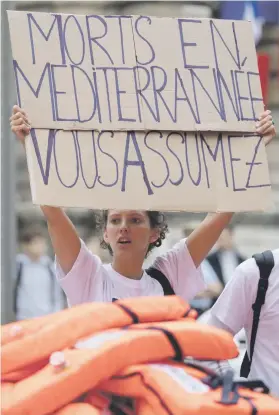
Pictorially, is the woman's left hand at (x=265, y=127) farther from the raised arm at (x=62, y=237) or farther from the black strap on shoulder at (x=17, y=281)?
the black strap on shoulder at (x=17, y=281)

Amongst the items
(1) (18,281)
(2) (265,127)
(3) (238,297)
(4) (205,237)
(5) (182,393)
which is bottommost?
(5) (182,393)

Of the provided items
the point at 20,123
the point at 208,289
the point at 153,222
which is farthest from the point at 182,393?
the point at 208,289

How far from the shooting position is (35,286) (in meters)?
10.0

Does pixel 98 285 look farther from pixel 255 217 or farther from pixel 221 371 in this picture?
pixel 255 217

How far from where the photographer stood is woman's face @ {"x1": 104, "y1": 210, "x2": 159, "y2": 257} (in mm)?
4125

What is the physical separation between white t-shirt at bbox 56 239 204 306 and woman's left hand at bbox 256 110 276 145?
Result: 504 mm

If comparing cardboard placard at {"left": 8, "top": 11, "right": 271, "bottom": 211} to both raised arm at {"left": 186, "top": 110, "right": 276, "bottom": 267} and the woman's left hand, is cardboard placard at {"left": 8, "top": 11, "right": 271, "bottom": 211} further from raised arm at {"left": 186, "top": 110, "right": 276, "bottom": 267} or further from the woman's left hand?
raised arm at {"left": 186, "top": 110, "right": 276, "bottom": 267}

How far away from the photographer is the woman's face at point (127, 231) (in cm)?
412

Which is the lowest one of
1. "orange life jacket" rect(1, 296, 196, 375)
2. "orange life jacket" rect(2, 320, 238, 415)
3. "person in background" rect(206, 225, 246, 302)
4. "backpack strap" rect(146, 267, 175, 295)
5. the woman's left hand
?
"orange life jacket" rect(2, 320, 238, 415)

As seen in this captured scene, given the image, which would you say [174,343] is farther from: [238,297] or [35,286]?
[35,286]

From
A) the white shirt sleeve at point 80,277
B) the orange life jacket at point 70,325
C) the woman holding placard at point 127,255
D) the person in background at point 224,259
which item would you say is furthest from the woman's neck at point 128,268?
the person in background at point 224,259

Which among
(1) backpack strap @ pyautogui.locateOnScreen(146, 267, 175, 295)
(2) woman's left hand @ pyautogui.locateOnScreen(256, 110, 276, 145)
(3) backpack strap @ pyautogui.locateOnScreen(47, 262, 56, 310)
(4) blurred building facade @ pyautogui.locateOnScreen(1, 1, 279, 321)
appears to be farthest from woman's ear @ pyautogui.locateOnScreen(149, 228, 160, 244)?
(4) blurred building facade @ pyautogui.locateOnScreen(1, 1, 279, 321)

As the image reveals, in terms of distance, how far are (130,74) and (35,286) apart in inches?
241

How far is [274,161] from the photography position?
67.2ft
